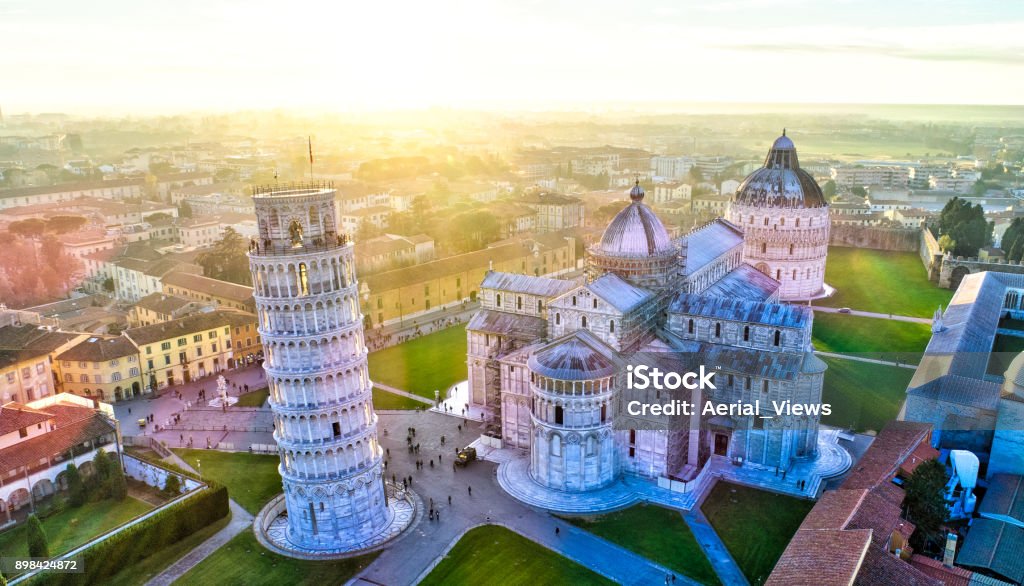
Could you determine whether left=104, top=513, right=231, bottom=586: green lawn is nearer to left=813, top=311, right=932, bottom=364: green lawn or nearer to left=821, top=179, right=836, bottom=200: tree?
left=813, top=311, right=932, bottom=364: green lawn

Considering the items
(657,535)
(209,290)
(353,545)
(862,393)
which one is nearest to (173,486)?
(353,545)

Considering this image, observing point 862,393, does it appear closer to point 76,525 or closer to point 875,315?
point 875,315

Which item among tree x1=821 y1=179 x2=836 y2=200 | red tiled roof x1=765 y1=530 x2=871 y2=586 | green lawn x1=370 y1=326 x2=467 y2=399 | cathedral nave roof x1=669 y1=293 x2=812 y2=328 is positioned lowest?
green lawn x1=370 y1=326 x2=467 y2=399

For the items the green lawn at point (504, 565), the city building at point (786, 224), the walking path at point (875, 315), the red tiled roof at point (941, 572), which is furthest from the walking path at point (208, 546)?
the city building at point (786, 224)

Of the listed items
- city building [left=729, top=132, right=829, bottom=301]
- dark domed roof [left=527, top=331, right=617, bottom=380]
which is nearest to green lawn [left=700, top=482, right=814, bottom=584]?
dark domed roof [left=527, top=331, right=617, bottom=380]

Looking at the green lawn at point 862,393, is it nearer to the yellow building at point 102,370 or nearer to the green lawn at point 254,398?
the green lawn at point 254,398

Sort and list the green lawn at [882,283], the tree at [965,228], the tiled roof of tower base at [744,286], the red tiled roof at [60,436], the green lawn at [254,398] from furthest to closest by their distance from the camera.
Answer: the tree at [965,228] < the green lawn at [882,283] < the tiled roof of tower base at [744,286] < the green lawn at [254,398] < the red tiled roof at [60,436]

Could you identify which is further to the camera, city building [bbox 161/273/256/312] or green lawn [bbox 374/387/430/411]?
city building [bbox 161/273/256/312]
